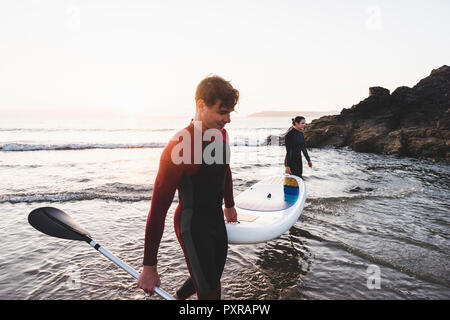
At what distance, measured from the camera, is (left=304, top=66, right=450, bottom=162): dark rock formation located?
62.1 feet

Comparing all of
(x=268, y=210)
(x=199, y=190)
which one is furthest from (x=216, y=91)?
(x=268, y=210)

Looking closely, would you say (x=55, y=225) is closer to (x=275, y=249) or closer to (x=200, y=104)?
(x=200, y=104)

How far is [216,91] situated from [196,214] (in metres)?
0.86

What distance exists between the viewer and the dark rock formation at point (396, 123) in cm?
1892

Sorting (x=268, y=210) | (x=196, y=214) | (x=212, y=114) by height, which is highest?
(x=212, y=114)

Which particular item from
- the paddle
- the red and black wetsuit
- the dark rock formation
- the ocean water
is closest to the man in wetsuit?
the red and black wetsuit

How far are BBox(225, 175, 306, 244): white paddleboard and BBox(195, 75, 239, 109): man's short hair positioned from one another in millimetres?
1596

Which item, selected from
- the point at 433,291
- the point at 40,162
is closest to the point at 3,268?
the point at 433,291

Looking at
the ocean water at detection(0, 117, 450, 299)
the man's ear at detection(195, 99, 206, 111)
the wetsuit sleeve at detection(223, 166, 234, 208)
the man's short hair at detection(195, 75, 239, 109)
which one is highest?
the man's short hair at detection(195, 75, 239, 109)

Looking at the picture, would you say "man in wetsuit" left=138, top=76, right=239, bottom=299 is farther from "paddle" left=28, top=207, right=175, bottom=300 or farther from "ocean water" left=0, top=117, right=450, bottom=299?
"ocean water" left=0, top=117, right=450, bottom=299

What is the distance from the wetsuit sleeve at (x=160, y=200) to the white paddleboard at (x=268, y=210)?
4.46ft

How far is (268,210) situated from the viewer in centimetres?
456

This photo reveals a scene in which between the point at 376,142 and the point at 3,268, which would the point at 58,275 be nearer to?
the point at 3,268

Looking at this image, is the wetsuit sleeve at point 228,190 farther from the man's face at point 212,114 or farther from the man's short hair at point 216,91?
the man's short hair at point 216,91
